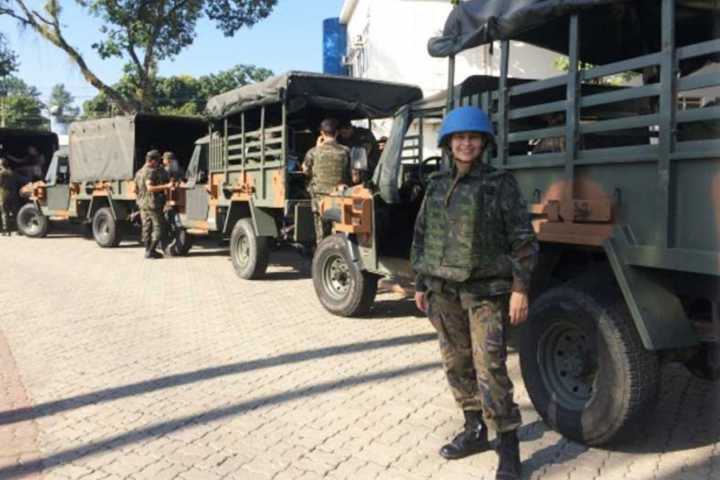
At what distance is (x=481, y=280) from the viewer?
3340 mm

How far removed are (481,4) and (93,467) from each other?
3.49 m

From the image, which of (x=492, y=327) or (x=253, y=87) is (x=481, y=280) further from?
(x=253, y=87)

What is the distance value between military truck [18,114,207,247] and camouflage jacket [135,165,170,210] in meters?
1.06

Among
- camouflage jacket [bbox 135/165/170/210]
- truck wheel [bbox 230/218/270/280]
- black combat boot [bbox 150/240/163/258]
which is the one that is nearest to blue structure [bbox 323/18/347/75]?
camouflage jacket [bbox 135/165/170/210]

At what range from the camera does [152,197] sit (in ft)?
38.6

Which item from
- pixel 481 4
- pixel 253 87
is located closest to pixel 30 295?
pixel 253 87

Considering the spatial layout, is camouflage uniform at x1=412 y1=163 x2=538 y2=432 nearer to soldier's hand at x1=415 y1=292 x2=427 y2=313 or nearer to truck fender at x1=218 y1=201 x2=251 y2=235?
soldier's hand at x1=415 y1=292 x2=427 y2=313

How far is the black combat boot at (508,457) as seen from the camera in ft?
10.9

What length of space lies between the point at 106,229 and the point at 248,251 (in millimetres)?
5656

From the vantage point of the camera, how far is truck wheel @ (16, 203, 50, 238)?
1625cm

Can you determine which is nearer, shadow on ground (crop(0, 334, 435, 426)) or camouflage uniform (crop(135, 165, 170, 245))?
shadow on ground (crop(0, 334, 435, 426))

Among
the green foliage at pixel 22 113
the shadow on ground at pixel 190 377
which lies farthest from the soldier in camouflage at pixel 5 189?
the green foliage at pixel 22 113

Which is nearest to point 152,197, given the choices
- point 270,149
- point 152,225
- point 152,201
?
point 152,201

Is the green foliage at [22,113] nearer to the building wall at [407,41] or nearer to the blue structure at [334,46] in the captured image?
the blue structure at [334,46]
